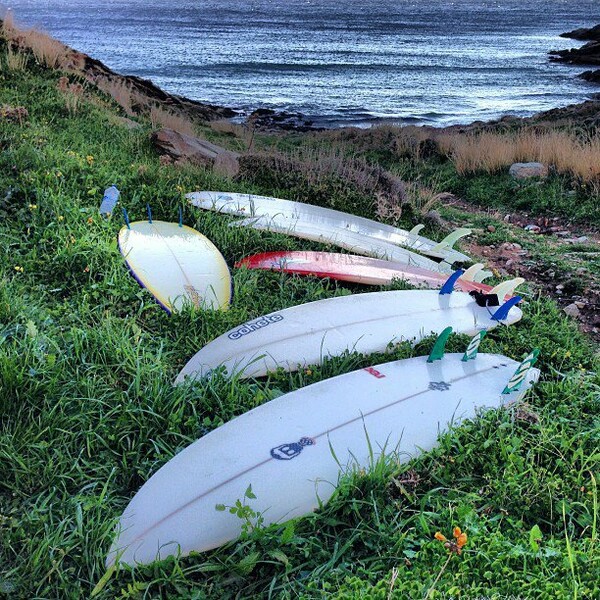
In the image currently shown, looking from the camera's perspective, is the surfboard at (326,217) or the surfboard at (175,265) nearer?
the surfboard at (175,265)

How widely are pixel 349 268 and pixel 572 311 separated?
61.9 inches

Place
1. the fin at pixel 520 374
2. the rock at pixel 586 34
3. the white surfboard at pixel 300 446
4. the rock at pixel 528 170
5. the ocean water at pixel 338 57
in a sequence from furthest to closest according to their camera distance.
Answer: the rock at pixel 586 34 → the ocean water at pixel 338 57 → the rock at pixel 528 170 → the fin at pixel 520 374 → the white surfboard at pixel 300 446

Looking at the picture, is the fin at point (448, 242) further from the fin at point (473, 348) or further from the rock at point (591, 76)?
the rock at point (591, 76)

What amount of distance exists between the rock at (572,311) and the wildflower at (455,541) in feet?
8.06

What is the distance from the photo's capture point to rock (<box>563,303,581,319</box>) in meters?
3.80

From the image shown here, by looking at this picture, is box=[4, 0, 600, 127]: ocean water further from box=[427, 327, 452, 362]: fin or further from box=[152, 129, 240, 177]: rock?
box=[427, 327, 452, 362]: fin

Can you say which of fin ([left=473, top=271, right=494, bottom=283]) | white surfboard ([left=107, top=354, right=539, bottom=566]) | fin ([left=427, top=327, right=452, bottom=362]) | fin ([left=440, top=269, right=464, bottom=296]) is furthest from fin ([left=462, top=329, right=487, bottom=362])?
fin ([left=473, top=271, right=494, bottom=283])

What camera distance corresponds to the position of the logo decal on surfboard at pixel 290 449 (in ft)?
7.32

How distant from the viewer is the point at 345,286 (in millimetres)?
3850

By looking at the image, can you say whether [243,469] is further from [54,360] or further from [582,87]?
[582,87]

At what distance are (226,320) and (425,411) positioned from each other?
1.21 meters

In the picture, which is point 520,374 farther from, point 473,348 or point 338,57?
point 338,57

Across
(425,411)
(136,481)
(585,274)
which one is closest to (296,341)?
(425,411)

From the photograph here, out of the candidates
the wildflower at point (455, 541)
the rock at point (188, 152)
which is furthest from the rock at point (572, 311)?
the rock at point (188, 152)
